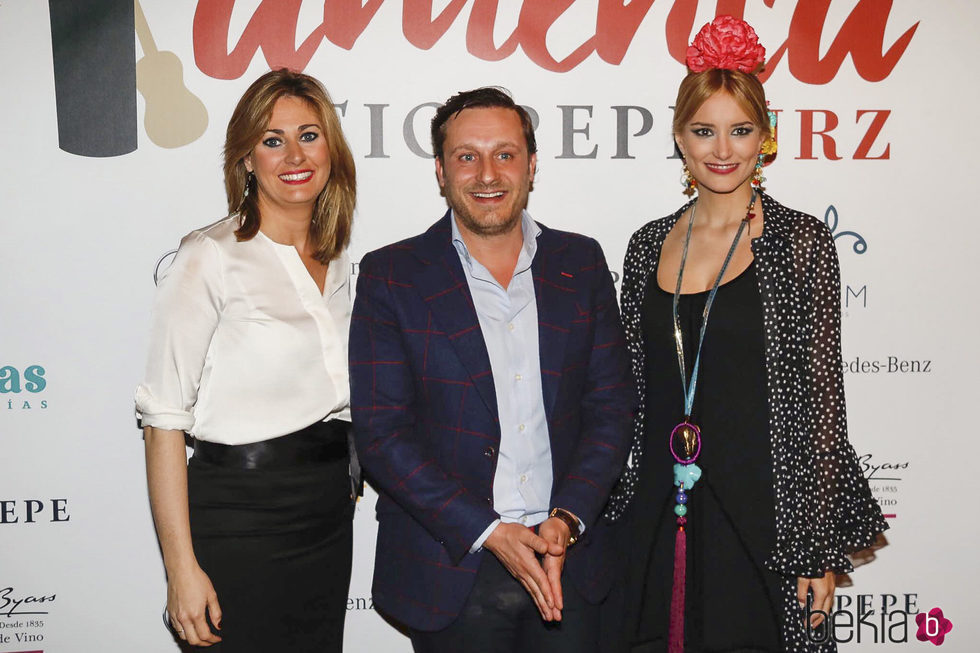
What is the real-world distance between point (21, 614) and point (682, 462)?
2.33 meters

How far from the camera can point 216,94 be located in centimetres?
279

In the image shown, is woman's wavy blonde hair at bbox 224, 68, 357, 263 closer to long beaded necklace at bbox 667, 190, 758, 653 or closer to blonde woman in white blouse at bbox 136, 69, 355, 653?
blonde woman in white blouse at bbox 136, 69, 355, 653

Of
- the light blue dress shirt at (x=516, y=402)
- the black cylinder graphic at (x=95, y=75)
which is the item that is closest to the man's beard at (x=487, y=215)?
the light blue dress shirt at (x=516, y=402)

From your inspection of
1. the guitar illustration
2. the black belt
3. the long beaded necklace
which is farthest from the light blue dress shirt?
the guitar illustration

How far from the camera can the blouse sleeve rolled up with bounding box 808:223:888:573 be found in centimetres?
211

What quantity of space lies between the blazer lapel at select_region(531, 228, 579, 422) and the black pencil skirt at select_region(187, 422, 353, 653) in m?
0.62

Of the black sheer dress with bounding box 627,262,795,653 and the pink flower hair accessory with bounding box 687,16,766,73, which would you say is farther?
the pink flower hair accessory with bounding box 687,16,766,73

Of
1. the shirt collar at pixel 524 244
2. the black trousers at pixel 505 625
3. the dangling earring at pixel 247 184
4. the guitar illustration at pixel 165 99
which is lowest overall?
the black trousers at pixel 505 625

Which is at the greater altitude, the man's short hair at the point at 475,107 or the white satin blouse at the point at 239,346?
the man's short hair at the point at 475,107

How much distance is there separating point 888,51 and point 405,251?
198 centimetres

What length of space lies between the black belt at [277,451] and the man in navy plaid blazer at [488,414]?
0.18 metres

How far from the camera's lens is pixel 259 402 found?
2.10 m

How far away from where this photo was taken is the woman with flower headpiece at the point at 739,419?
2.12 meters

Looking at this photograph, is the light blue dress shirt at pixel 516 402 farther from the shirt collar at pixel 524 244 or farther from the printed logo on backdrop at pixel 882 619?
the printed logo on backdrop at pixel 882 619
